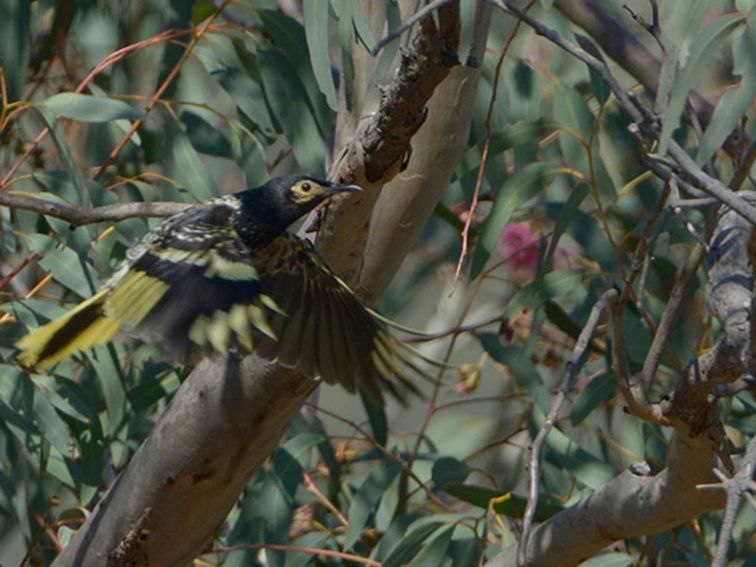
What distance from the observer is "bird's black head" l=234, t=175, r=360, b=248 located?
1.99m

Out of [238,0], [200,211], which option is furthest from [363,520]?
[238,0]

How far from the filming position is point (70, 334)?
1941mm

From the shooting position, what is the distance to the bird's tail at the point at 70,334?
6.31 ft

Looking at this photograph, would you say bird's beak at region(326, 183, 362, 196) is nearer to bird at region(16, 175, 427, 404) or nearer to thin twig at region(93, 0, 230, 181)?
bird at region(16, 175, 427, 404)

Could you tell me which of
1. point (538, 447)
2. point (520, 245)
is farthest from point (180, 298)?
point (520, 245)

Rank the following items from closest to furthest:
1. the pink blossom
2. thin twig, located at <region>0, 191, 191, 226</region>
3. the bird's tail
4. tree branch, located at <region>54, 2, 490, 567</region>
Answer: thin twig, located at <region>0, 191, 191, 226</region> < tree branch, located at <region>54, 2, 490, 567</region> < the bird's tail < the pink blossom

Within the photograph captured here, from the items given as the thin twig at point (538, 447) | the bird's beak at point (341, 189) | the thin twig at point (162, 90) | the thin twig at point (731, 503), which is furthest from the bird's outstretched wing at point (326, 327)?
the thin twig at point (731, 503)

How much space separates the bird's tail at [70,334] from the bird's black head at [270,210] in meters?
0.21

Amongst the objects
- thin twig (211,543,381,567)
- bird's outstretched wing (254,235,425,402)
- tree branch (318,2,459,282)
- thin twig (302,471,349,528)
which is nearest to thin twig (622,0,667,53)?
tree branch (318,2,459,282)

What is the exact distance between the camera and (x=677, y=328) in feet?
7.86

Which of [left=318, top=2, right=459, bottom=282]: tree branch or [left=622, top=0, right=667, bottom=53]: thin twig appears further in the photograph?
[left=318, top=2, right=459, bottom=282]: tree branch

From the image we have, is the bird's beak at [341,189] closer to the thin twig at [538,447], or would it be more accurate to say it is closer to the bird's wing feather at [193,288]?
the bird's wing feather at [193,288]

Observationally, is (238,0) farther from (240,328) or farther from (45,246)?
(240,328)

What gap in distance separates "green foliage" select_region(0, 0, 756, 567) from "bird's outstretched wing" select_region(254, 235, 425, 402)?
0.69 feet
